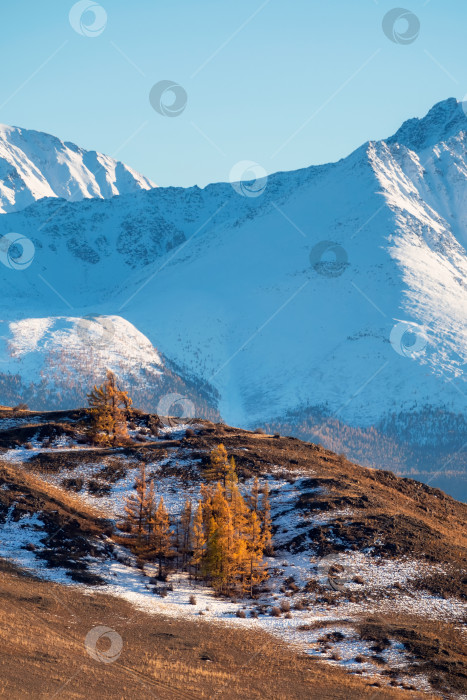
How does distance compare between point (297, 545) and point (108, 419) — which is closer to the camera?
point (297, 545)

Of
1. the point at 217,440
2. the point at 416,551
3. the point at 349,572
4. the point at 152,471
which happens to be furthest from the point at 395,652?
the point at 217,440

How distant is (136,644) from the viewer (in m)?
41.0

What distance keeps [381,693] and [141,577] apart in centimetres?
2079

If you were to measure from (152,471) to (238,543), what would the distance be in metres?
19.9

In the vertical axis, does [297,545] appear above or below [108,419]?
above

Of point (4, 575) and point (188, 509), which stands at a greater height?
point (188, 509)

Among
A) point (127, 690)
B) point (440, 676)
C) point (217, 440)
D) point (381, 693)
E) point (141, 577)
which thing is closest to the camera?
point (127, 690)

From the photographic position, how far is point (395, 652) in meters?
→ 43.0

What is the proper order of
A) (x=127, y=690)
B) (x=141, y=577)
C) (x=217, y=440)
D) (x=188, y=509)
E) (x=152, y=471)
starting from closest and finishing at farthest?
1. (x=127, y=690)
2. (x=141, y=577)
3. (x=188, y=509)
4. (x=152, y=471)
5. (x=217, y=440)

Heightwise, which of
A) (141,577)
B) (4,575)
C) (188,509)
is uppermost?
(188,509)

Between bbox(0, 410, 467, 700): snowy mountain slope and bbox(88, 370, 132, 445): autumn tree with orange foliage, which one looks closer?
bbox(0, 410, 467, 700): snowy mountain slope

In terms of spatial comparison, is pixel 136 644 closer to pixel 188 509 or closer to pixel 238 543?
pixel 238 543

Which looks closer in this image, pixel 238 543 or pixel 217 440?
pixel 238 543

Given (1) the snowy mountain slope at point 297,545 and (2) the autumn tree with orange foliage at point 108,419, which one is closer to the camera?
(1) the snowy mountain slope at point 297,545
